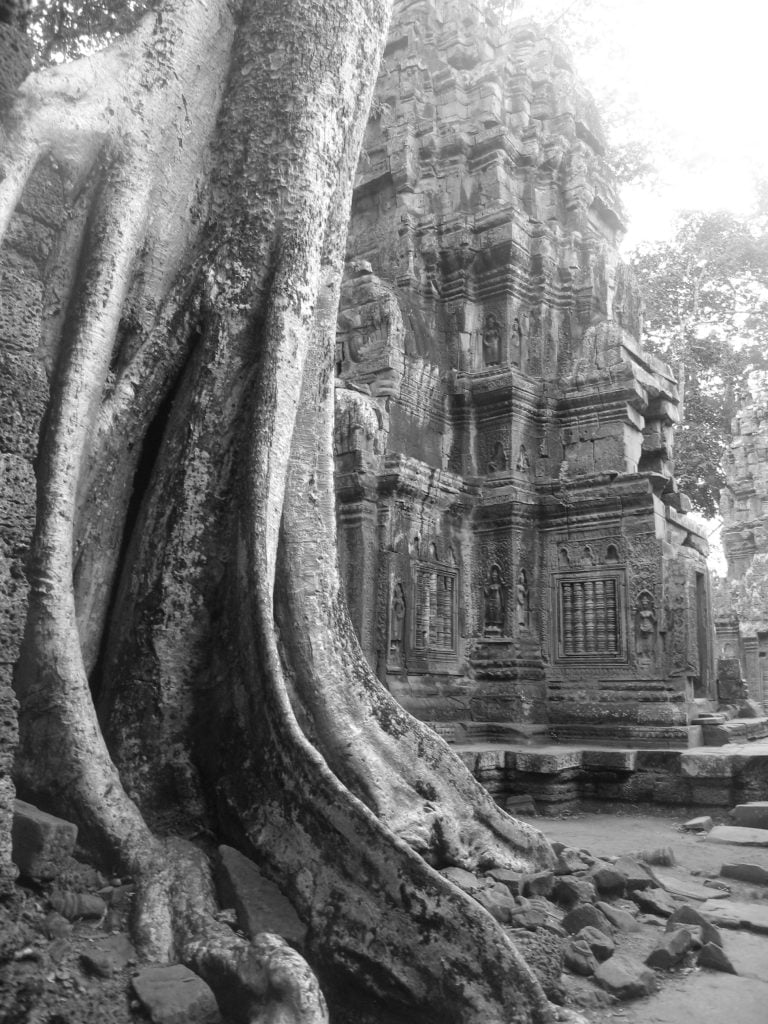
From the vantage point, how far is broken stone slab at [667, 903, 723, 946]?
3.03 metres

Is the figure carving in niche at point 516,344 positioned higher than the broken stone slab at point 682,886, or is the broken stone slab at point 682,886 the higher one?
the figure carving in niche at point 516,344

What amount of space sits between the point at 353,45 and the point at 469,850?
3.18 metres

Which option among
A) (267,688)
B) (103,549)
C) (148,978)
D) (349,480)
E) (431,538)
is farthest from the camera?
(431,538)

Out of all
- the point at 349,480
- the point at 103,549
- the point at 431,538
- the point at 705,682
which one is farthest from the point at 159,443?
the point at 705,682

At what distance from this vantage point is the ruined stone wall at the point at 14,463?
2.04 meters

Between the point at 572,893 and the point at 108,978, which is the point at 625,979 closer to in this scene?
the point at 572,893

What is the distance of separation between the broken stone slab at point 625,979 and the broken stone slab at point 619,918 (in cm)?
39

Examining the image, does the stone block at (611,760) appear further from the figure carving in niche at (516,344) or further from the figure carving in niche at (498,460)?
the figure carving in niche at (516,344)

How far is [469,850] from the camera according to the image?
3354mm

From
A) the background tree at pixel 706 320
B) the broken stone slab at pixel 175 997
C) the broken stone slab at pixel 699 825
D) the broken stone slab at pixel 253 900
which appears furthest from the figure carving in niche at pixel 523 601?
the background tree at pixel 706 320

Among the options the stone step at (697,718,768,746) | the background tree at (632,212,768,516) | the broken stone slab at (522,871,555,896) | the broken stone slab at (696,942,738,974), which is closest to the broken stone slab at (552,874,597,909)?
the broken stone slab at (522,871,555,896)

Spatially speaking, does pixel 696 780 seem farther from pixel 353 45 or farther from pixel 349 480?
pixel 353 45

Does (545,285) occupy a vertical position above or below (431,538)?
above

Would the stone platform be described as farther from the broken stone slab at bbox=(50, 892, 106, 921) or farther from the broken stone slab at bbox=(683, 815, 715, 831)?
the broken stone slab at bbox=(50, 892, 106, 921)
